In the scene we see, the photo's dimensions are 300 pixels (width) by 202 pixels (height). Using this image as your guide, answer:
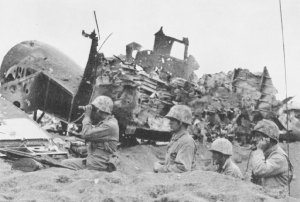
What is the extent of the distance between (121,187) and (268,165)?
1.84 meters

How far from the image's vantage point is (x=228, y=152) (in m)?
5.82

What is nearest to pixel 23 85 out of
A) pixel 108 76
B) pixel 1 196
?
pixel 108 76

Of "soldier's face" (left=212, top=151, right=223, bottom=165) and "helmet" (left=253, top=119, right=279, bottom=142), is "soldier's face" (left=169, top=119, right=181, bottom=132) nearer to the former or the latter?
"soldier's face" (left=212, top=151, right=223, bottom=165)

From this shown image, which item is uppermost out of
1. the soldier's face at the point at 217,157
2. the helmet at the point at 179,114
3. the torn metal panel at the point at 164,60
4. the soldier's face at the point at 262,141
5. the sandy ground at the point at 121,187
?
the torn metal panel at the point at 164,60

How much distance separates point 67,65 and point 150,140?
10.5 feet

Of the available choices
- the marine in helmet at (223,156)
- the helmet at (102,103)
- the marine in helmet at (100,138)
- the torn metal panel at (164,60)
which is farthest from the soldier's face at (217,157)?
the torn metal panel at (164,60)

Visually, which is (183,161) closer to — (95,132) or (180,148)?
(180,148)

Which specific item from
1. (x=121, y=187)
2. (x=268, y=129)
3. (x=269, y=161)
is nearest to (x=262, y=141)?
(x=268, y=129)

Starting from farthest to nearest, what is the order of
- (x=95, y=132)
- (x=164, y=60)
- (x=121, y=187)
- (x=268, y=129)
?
(x=164, y=60) < (x=95, y=132) < (x=268, y=129) < (x=121, y=187)

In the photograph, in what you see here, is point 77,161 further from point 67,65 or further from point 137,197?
point 67,65

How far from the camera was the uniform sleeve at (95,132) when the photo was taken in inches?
254

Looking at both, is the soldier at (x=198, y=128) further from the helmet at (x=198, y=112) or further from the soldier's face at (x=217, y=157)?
the soldier's face at (x=217, y=157)

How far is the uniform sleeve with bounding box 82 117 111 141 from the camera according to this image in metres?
6.44

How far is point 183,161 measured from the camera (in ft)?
18.5
